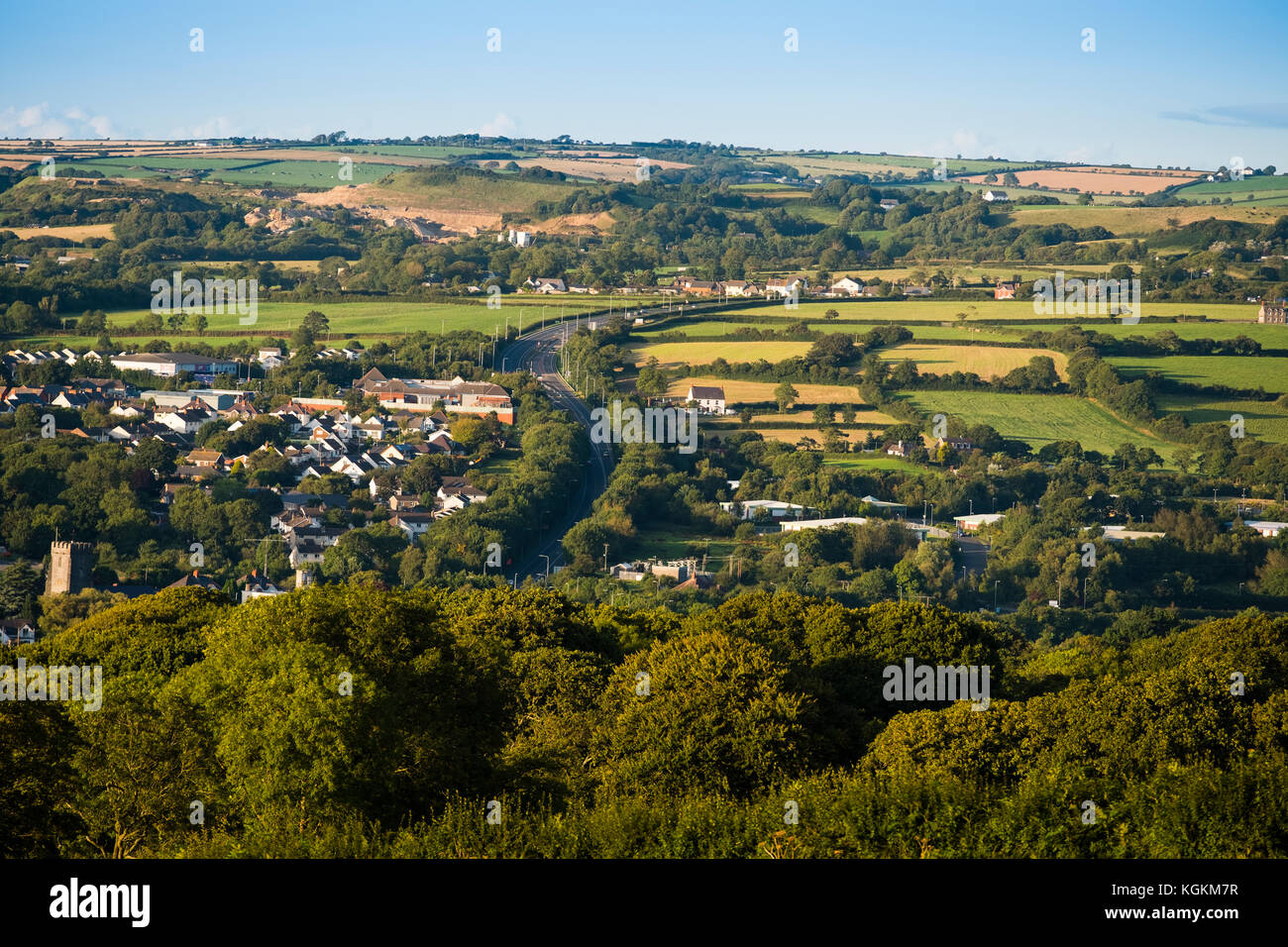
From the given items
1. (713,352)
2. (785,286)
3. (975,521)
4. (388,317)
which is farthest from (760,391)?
(785,286)

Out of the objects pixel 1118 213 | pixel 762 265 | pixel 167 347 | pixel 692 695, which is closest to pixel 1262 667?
pixel 692 695

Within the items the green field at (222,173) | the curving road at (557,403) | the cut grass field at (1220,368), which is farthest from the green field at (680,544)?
the green field at (222,173)

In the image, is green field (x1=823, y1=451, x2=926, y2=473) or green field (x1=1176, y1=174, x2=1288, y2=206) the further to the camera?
green field (x1=1176, y1=174, x2=1288, y2=206)

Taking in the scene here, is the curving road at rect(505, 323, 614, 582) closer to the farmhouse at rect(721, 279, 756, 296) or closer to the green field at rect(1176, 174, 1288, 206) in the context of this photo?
the farmhouse at rect(721, 279, 756, 296)

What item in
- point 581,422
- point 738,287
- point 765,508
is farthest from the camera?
point 738,287

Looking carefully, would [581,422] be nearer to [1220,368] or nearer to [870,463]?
[870,463]

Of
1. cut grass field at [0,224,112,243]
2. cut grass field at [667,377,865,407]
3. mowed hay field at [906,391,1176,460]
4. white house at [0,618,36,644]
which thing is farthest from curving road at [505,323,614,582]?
cut grass field at [0,224,112,243]
